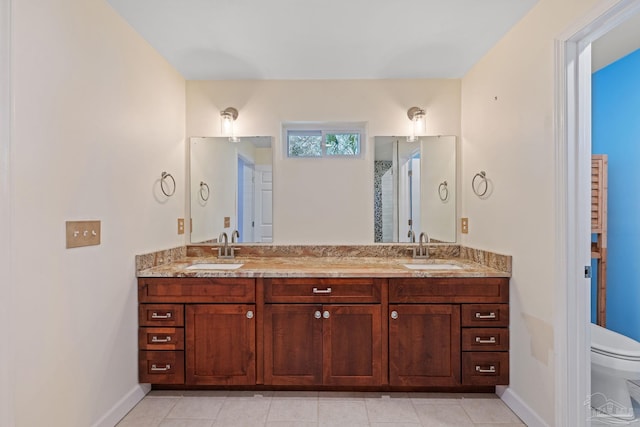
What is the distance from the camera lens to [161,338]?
206 cm

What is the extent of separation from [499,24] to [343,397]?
8.14 ft

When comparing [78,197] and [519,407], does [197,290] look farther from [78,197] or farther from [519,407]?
[519,407]

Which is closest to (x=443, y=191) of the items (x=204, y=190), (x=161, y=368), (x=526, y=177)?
(x=526, y=177)

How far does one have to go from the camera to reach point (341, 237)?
2.67m

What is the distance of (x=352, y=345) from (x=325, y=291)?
379 mm

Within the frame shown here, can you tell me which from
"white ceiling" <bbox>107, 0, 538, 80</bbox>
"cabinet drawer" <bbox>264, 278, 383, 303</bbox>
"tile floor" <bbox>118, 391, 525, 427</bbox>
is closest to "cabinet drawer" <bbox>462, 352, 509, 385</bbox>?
"tile floor" <bbox>118, 391, 525, 427</bbox>

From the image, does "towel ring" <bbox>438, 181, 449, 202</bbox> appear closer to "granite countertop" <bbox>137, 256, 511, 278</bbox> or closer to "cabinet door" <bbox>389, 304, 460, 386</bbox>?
"granite countertop" <bbox>137, 256, 511, 278</bbox>

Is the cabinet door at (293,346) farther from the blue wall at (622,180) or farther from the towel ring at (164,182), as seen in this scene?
the blue wall at (622,180)

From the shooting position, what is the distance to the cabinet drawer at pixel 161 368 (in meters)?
2.05

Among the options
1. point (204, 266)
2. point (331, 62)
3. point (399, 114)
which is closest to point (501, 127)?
point (399, 114)

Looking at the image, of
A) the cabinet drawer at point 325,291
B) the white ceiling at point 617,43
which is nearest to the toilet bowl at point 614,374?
the cabinet drawer at point 325,291

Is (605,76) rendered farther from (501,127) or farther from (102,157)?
(102,157)

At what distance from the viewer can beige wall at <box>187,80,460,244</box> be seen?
104 inches

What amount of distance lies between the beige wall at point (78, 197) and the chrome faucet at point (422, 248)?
1952 millimetres
